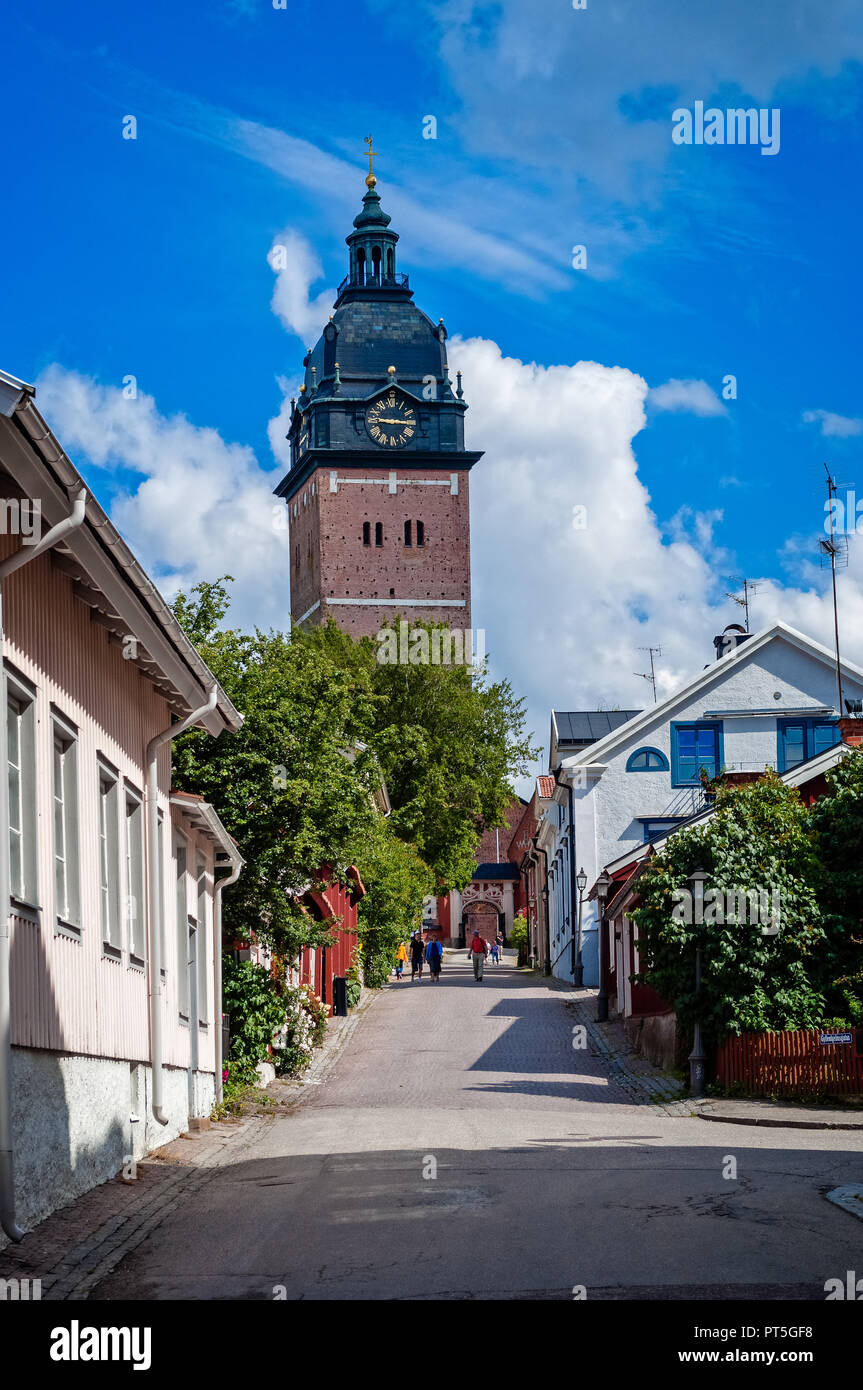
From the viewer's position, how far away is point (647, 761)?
44.4m

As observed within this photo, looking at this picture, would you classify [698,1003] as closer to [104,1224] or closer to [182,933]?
[182,933]

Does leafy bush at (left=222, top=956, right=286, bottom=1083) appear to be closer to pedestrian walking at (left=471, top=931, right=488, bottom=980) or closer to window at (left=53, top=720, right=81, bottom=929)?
window at (left=53, top=720, right=81, bottom=929)

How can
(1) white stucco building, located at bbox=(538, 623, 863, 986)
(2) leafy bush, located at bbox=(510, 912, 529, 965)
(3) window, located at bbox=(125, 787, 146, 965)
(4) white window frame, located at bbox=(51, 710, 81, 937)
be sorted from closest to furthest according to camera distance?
(4) white window frame, located at bbox=(51, 710, 81, 937)
(3) window, located at bbox=(125, 787, 146, 965)
(1) white stucco building, located at bbox=(538, 623, 863, 986)
(2) leafy bush, located at bbox=(510, 912, 529, 965)

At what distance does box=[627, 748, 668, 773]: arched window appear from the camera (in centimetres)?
4431

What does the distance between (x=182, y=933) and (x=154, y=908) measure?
11.0 feet

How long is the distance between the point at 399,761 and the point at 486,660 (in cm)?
1159

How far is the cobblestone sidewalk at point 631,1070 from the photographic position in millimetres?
22906

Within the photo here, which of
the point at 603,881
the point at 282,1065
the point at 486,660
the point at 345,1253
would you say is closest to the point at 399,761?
the point at 486,660

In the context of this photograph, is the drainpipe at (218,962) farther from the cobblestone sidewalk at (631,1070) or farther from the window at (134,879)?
the cobblestone sidewalk at (631,1070)

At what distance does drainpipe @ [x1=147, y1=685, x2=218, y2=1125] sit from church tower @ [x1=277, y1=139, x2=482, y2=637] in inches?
3057

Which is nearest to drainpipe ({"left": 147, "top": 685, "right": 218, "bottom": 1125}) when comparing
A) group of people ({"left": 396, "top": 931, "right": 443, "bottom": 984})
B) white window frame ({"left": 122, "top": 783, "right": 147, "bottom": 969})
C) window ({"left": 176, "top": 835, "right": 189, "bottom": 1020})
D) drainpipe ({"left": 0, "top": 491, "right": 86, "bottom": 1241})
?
white window frame ({"left": 122, "top": 783, "right": 147, "bottom": 969})
